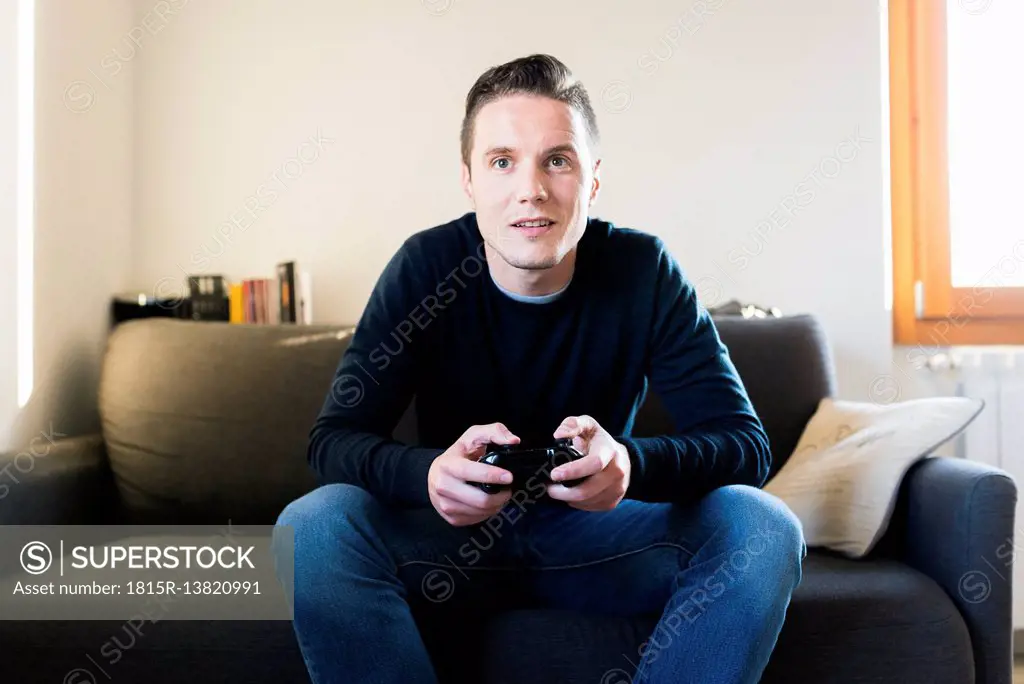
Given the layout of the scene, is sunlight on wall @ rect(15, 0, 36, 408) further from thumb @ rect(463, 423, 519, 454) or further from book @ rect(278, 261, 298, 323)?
thumb @ rect(463, 423, 519, 454)

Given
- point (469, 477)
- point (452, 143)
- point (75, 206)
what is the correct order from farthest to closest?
point (452, 143) < point (75, 206) < point (469, 477)

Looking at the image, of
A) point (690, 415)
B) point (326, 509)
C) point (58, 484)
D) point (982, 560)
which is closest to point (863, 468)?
point (982, 560)

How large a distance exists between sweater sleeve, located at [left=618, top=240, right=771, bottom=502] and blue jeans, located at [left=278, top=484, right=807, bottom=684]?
0.05m

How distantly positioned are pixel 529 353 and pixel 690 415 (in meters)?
0.28

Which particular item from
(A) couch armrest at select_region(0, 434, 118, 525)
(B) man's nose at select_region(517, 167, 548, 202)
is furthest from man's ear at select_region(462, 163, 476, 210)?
(A) couch armrest at select_region(0, 434, 118, 525)

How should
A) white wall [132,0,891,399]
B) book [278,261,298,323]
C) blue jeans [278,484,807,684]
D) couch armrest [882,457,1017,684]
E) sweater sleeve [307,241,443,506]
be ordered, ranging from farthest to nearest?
white wall [132,0,891,399]
book [278,261,298,323]
couch armrest [882,457,1017,684]
sweater sleeve [307,241,443,506]
blue jeans [278,484,807,684]

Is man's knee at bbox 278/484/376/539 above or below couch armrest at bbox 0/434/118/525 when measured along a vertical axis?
above

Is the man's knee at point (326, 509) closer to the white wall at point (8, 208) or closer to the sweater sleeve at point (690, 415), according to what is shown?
the sweater sleeve at point (690, 415)

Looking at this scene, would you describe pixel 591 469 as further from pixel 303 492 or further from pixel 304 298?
pixel 304 298

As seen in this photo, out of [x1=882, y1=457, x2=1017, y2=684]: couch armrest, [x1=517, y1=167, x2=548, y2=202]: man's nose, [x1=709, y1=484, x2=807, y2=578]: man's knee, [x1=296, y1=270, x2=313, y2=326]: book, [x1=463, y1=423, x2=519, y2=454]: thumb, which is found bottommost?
[x1=882, y1=457, x2=1017, y2=684]: couch armrest

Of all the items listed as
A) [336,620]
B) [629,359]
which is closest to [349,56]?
[629,359]

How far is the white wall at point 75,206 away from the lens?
2047mm

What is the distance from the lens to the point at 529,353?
1.48 metres

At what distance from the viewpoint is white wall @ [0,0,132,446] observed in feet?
6.72
